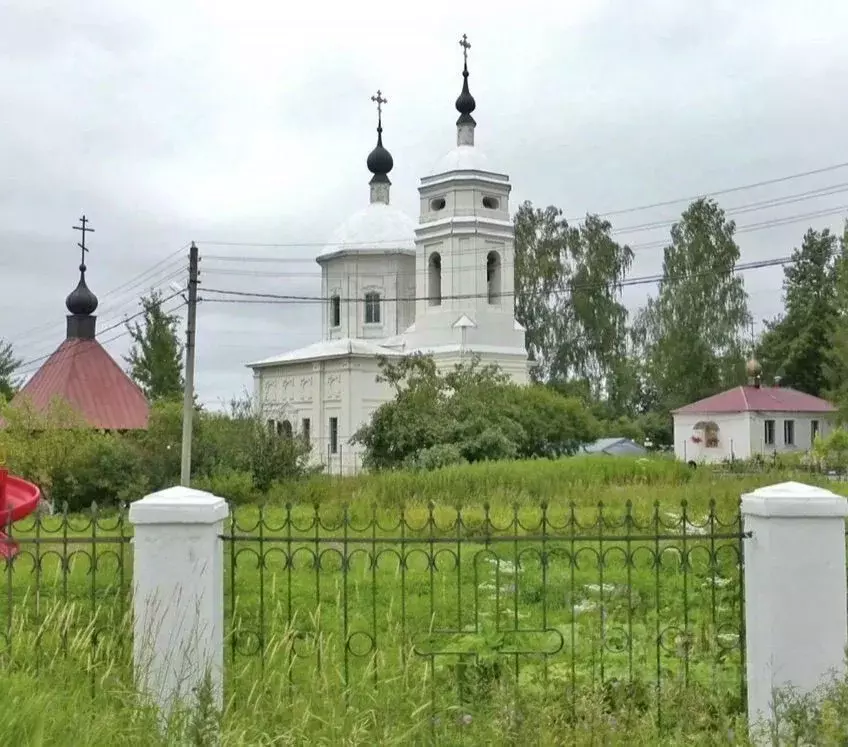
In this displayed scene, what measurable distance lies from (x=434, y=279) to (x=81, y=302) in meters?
12.5

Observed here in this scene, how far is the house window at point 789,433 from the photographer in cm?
4028

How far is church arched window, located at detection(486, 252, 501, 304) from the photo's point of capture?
1371 inches

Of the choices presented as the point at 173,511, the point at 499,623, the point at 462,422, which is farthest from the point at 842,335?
the point at 173,511

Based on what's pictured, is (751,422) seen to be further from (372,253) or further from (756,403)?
(372,253)

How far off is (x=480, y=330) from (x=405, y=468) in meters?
12.3

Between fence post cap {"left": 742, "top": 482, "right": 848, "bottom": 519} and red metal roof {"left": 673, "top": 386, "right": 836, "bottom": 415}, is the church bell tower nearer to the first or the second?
red metal roof {"left": 673, "top": 386, "right": 836, "bottom": 415}

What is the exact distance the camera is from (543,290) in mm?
42000

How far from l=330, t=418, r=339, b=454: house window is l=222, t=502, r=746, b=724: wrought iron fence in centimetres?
2466

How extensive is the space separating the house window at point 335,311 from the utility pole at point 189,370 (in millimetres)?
17207

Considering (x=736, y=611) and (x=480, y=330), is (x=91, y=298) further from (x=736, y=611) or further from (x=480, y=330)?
(x=736, y=611)

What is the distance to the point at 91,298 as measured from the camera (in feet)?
93.1

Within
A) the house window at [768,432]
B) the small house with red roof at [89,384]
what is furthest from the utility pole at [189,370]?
the house window at [768,432]

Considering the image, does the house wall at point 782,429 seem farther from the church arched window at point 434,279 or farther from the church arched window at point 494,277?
the church arched window at point 434,279

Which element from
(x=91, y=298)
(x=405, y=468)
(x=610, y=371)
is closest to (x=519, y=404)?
(x=405, y=468)
